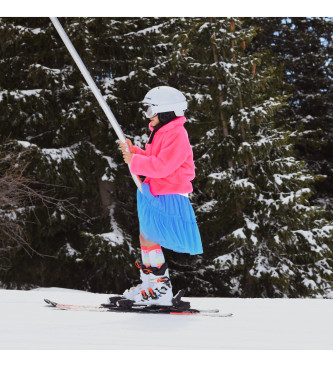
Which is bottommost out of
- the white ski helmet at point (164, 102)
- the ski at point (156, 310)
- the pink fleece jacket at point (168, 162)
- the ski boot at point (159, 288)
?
the ski at point (156, 310)

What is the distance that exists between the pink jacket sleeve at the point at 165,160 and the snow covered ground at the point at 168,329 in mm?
808

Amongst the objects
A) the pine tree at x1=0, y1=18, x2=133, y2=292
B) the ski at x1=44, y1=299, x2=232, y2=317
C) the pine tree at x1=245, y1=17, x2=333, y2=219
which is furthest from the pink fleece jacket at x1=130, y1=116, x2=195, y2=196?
the pine tree at x1=245, y1=17, x2=333, y2=219

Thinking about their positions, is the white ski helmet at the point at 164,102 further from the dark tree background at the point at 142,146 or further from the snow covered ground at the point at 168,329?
the dark tree background at the point at 142,146

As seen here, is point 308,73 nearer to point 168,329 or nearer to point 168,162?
point 168,162

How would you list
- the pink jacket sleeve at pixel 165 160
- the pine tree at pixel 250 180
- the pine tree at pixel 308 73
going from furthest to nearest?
the pine tree at pixel 308 73 → the pine tree at pixel 250 180 → the pink jacket sleeve at pixel 165 160

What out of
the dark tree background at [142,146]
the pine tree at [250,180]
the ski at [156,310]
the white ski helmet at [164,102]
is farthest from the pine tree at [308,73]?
the ski at [156,310]

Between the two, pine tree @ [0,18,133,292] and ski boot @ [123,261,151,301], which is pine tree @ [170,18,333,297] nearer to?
pine tree @ [0,18,133,292]

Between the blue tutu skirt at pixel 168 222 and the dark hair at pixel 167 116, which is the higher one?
the dark hair at pixel 167 116

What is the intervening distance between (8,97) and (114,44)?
7.33 ft

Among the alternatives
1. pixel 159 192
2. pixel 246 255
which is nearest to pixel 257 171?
pixel 246 255

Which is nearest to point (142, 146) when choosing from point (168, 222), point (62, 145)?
point (62, 145)

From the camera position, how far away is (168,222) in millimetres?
3182

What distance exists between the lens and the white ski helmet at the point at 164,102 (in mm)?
3260

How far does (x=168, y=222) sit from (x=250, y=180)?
6.18m
